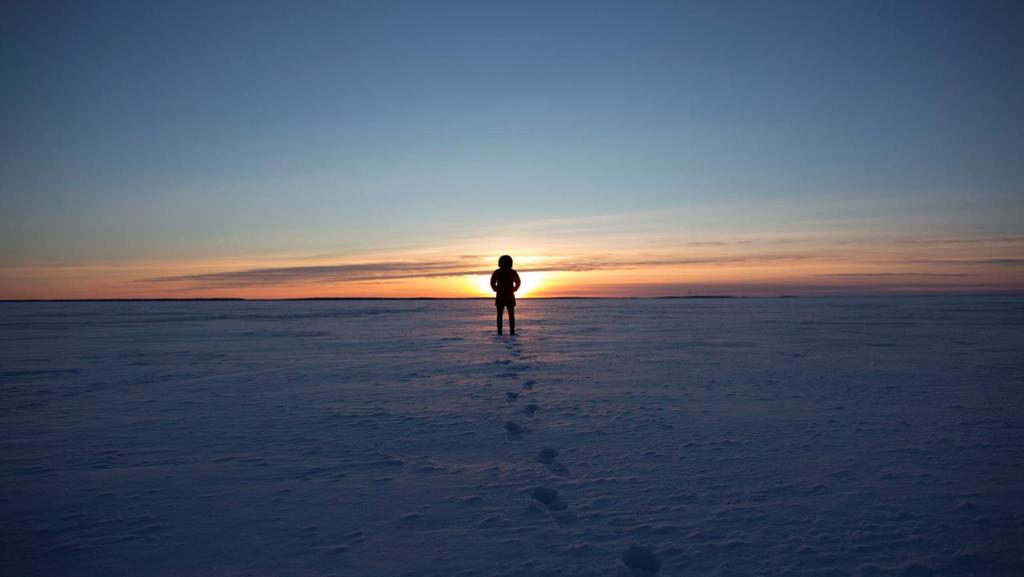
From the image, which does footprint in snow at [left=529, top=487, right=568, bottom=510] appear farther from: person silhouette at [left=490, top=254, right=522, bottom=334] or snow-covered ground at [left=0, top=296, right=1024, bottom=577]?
person silhouette at [left=490, top=254, right=522, bottom=334]

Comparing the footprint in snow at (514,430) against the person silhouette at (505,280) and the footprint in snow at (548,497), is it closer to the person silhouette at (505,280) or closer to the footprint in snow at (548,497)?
the footprint in snow at (548,497)

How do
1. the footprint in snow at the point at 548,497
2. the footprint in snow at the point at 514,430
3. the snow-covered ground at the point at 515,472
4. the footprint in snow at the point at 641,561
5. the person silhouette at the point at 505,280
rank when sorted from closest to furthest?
the footprint in snow at the point at 641,561 → the snow-covered ground at the point at 515,472 → the footprint in snow at the point at 548,497 → the footprint in snow at the point at 514,430 → the person silhouette at the point at 505,280

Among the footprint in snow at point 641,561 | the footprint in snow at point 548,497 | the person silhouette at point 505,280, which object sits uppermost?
the person silhouette at point 505,280

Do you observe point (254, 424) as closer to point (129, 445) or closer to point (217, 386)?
point (129, 445)

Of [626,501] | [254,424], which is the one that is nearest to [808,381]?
[626,501]

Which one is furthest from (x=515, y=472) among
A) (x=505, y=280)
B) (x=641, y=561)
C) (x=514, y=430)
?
(x=505, y=280)

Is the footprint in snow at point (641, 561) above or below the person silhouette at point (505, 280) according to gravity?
below

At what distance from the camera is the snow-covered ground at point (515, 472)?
2.43 m

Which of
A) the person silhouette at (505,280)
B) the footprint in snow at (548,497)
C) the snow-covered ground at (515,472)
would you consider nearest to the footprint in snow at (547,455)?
the snow-covered ground at (515,472)

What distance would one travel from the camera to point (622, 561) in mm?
2346

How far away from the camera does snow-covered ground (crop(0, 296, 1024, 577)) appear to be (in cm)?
243

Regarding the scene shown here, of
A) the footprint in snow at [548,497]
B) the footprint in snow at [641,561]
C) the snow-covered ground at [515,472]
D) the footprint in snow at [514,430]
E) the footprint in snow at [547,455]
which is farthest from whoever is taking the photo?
the footprint in snow at [514,430]

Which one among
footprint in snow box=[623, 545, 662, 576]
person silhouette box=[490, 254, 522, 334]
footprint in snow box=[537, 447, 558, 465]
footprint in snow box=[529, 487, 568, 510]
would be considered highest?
person silhouette box=[490, 254, 522, 334]

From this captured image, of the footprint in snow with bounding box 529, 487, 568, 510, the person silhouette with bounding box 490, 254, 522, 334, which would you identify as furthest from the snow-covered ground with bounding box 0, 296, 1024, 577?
the person silhouette with bounding box 490, 254, 522, 334
